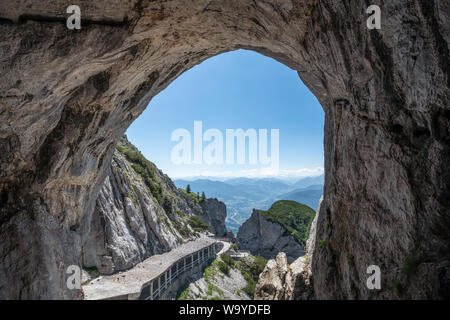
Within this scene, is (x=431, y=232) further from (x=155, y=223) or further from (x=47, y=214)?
(x=155, y=223)

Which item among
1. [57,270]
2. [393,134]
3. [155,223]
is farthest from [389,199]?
[155,223]

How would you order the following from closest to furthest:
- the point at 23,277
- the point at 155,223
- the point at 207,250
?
the point at 23,277 → the point at 155,223 → the point at 207,250

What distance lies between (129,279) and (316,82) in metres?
27.5

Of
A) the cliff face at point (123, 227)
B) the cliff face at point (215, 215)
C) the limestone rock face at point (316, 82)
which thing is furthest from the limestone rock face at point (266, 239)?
the limestone rock face at point (316, 82)

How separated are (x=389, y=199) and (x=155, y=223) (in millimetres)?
37644

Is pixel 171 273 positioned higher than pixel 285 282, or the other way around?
pixel 285 282

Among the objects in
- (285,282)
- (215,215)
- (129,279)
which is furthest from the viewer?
(215,215)

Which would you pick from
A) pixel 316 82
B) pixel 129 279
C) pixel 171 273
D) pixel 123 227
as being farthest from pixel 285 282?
pixel 171 273

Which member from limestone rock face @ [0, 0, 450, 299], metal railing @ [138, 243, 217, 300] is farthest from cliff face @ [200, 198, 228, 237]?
limestone rock face @ [0, 0, 450, 299]

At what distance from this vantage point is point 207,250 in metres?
48.6

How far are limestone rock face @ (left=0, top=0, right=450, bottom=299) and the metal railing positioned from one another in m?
18.0

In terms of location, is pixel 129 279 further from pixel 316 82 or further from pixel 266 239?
pixel 266 239

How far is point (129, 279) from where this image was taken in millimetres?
24984

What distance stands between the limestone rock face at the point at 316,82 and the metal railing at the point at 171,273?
59.2ft
